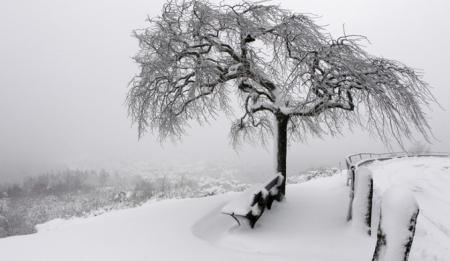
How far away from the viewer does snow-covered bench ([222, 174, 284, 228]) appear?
26.9 feet

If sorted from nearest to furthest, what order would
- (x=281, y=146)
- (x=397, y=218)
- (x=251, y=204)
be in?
1. (x=397, y=218)
2. (x=251, y=204)
3. (x=281, y=146)

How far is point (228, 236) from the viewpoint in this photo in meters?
8.15

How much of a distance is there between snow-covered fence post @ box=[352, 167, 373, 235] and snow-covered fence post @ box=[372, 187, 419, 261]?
342 centimetres

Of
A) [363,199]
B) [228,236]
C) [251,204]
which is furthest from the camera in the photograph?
[251,204]

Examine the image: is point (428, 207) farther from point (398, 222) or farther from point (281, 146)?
point (398, 222)

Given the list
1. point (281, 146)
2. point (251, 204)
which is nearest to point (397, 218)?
point (251, 204)

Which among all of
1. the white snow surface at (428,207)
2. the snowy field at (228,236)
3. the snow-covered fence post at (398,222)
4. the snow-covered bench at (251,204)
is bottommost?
the snowy field at (228,236)

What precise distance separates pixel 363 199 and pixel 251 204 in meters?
2.58

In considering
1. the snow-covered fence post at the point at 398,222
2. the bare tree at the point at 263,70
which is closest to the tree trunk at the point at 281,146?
the bare tree at the point at 263,70

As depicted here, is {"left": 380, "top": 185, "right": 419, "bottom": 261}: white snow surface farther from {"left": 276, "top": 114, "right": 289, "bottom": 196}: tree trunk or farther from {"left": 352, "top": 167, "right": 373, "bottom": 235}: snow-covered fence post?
{"left": 276, "top": 114, "right": 289, "bottom": 196}: tree trunk

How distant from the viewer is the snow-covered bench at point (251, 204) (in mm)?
8195

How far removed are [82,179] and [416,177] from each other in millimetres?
181041

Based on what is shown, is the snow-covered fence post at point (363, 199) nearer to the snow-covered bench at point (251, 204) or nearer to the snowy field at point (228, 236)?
the snowy field at point (228, 236)

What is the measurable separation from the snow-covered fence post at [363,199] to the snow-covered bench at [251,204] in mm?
2311
